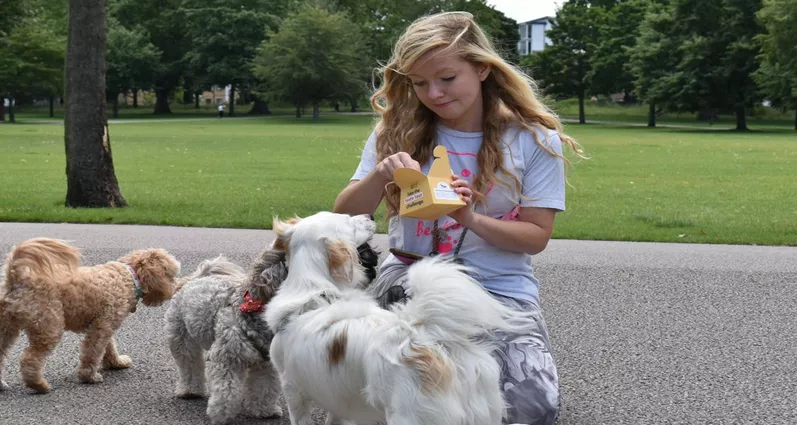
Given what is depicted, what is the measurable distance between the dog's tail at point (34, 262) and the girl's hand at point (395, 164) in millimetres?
2052

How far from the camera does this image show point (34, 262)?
465 cm

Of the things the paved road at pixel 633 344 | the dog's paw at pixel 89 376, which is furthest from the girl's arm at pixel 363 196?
the dog's paw at pixel 89 376

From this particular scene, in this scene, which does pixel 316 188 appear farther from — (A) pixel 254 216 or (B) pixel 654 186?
(B) pixel 654 186

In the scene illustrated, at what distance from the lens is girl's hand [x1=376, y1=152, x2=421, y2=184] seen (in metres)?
3.54

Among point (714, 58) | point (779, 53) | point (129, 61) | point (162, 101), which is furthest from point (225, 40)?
point (779, 53)

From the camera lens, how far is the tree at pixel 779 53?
48.6 metres

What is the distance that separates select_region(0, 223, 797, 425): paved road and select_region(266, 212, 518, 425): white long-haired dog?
1.29m

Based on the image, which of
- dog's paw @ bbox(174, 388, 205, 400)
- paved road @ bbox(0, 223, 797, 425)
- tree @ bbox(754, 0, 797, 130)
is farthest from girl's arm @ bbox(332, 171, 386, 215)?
tree @ bbox(754, 0, 797, 130)

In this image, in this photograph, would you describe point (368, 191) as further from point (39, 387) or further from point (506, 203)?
point (39, 387)

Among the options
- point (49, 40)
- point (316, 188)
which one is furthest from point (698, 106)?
point (316, 188)

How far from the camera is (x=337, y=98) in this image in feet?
217

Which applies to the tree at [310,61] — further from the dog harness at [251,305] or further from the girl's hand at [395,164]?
the girl's hand at [395,164]

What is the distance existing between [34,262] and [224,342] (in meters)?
1.21

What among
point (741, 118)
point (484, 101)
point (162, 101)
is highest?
point (162, 101)
